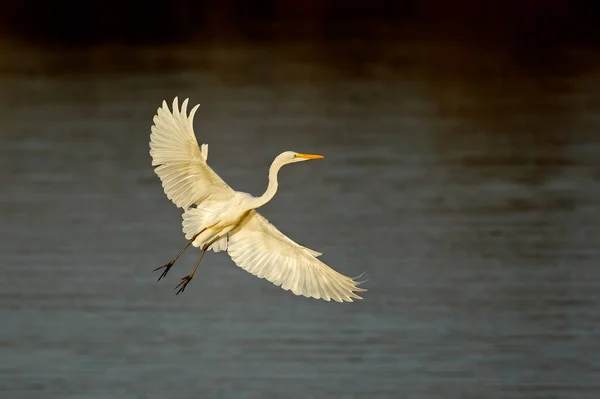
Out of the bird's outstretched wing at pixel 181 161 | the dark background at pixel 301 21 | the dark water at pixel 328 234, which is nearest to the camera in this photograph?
the bird's outstretched wing at pixel 181 161

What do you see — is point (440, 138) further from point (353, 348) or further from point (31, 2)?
point (31, 2)

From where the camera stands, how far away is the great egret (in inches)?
211

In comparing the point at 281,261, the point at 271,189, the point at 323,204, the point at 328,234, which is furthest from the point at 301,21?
the point at 271,189

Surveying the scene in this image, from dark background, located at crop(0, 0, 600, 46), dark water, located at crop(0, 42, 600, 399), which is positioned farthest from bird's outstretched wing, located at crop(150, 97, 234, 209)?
Answer: dark background, located at crop(0, 0, 600, 46)

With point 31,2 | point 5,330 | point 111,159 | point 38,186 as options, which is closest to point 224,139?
point 111,159

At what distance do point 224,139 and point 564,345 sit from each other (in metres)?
3.93

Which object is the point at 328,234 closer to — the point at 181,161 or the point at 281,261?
the point at 281,261

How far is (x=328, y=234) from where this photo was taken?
7488 mm

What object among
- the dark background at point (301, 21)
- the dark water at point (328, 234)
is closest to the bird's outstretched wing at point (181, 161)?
the dark water at point (328, 234)

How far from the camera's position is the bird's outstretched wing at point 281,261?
543cm

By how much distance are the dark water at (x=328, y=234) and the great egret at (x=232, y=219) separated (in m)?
0.57

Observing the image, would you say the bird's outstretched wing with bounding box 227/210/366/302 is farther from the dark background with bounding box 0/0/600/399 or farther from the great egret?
the dark background with bounding box 0/0/600/399

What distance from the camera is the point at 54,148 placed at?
925 centimetres

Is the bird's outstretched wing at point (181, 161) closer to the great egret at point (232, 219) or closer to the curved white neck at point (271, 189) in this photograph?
the great egret at point (232, 219)
